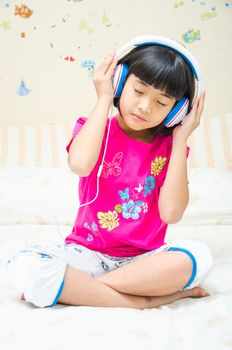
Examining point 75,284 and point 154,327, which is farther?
point 75,284

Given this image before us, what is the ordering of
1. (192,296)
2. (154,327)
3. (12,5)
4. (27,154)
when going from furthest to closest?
(12,5), (27,154), (192,296), (154,327)

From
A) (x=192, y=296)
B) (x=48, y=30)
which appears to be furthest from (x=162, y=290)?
(x=48, y=30)

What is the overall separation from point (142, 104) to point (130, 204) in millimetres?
273

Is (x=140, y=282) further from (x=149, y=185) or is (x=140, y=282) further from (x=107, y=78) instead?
(x=107, y=78)

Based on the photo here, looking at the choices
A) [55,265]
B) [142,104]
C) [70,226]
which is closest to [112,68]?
[142,104]

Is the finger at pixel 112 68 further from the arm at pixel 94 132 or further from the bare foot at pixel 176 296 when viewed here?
the bare foot at pixel 176 296

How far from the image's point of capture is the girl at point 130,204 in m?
1.06

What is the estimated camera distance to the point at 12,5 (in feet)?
7.59

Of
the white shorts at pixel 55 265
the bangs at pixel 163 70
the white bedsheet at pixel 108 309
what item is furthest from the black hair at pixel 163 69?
the white bedsheet at pixel 108 309

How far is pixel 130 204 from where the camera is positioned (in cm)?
124

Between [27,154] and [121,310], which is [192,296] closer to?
[121,310]

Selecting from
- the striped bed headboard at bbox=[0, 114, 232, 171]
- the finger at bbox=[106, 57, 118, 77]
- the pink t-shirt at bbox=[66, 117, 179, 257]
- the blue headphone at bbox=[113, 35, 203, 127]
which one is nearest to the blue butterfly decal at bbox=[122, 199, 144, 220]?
the pink t-shirt at bbox=[66, 117, 179, 257]

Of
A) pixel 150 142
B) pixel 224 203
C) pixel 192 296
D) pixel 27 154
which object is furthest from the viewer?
pixel 27 154

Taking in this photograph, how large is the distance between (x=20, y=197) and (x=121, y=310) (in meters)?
0.92
